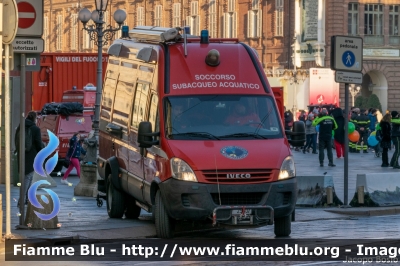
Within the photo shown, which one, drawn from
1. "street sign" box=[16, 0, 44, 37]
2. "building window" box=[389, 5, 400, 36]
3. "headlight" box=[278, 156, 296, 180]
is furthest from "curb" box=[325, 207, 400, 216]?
"building window" box=[389, 5, 400, 36]

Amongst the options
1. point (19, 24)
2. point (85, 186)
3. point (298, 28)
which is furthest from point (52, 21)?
point (19, 24)

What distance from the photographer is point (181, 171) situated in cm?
1422

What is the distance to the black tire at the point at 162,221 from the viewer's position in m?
14.6

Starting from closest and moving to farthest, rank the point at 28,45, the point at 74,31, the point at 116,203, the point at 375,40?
1. the point at 28,45
2. the point at 116,203
3. the point at 375,40
4. the point at 74,31

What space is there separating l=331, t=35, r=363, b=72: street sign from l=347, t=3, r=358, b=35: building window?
176 ft

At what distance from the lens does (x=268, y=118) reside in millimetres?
15219

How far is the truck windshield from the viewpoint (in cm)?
1481

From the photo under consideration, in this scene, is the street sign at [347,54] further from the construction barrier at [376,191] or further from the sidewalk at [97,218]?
the sidewalk at [97,218]

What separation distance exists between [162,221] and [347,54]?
675 cm

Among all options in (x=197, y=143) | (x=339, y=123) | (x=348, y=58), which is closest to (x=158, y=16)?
(x=339, y=123)

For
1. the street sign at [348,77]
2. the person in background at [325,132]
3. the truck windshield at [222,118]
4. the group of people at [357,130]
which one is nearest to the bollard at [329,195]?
the street sign at [348,77]

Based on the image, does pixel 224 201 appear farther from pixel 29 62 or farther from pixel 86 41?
pixel 86 41

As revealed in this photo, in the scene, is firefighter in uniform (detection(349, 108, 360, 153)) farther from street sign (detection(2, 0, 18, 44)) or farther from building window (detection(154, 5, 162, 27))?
building window (detection(154, 5, 162, 27))

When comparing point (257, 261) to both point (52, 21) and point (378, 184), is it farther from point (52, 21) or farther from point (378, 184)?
point (52, 21)
